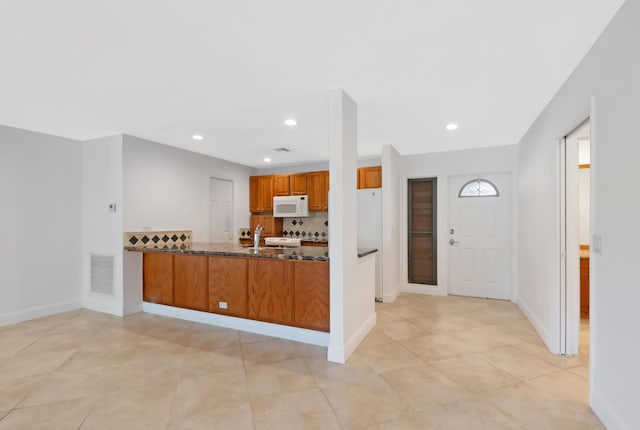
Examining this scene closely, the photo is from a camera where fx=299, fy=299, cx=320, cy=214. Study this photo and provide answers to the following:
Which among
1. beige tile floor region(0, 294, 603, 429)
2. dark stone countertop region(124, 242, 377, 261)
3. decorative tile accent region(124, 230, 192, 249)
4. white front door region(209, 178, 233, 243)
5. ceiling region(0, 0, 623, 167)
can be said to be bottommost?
beige tile floor region(0, 294, 603, 429)

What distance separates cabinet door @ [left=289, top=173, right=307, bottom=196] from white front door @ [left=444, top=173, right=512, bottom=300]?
2.65 metres

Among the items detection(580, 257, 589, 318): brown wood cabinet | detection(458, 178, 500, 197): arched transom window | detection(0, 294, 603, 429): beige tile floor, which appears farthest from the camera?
detection(458, 178, 500, 197): arched transom window

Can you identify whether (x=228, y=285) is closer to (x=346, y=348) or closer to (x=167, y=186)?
(x=346, y=348)

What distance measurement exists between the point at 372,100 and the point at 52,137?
4.33m

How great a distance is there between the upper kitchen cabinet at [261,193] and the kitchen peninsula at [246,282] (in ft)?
7.84

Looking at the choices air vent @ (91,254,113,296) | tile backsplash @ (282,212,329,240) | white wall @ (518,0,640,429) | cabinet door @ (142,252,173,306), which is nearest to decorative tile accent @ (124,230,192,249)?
cabinet door @ (142,252,173,306)

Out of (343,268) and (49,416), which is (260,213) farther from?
(49,416)

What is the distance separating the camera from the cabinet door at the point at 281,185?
601 centimetres

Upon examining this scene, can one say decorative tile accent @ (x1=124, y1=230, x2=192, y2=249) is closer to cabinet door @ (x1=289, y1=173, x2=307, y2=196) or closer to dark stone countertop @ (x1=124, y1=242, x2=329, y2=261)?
dark stone countertop @ (x1=124, y1=242, x2=329, y2=261)

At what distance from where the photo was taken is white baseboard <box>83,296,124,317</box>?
13.2ft

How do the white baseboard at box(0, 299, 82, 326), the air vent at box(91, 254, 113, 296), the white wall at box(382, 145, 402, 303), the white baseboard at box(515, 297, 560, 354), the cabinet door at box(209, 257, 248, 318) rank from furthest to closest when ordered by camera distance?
the white wall at box(382, 145, 402, 303)
the air vent at box(91, 254, 113, 296)
the white baseboard at box(0, 299, 82, 326)
the cabinet door at box(209, 257, 248, 318)
the white baseboard at box(515, 297, 560, 354)

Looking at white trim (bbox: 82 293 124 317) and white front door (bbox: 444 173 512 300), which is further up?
white front door (bbox: 444 173 512 300)

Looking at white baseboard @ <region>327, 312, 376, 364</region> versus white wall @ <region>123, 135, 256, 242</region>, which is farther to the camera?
white wall @ <region>123, 135, 256, 242</region>

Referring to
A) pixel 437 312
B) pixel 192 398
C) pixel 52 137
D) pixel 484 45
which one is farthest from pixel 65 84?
pixel 437 312
